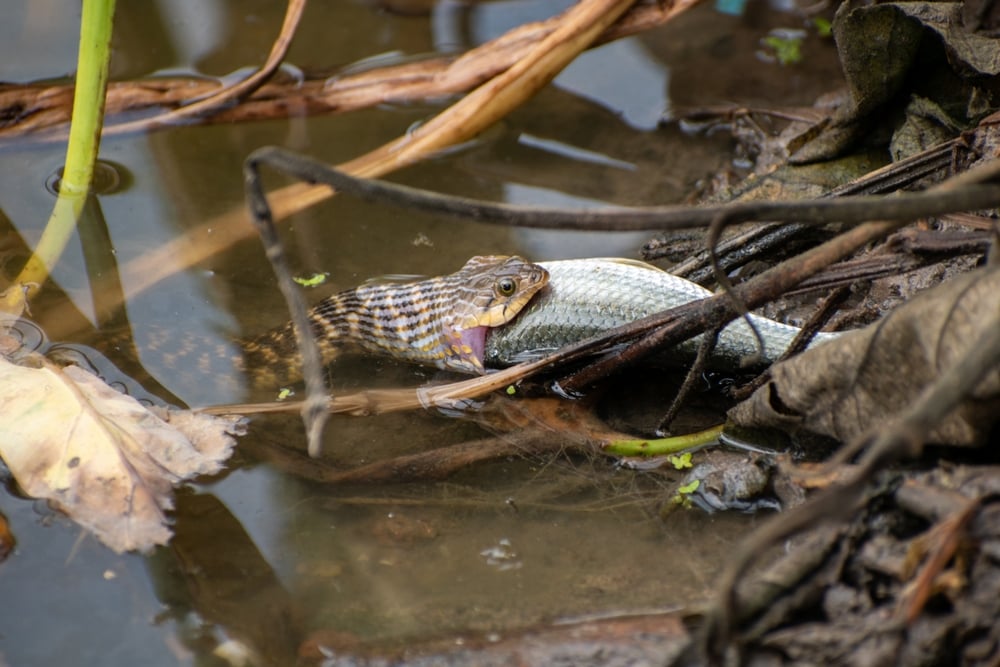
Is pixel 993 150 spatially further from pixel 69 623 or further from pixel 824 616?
pixel 69 623

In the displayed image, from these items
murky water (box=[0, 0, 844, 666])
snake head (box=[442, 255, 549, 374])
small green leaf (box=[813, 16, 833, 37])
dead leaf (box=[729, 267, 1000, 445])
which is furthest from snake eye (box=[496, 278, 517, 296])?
small green leaf (box=[813, 16, 833, 37])

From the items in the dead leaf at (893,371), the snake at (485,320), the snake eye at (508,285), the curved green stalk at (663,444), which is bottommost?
the curved green stalk at (663,444)

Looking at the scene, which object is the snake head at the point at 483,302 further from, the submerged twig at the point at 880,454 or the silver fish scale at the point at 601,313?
the submerged twig at the point at 880,454

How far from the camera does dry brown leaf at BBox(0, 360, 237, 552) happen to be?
3125 mm

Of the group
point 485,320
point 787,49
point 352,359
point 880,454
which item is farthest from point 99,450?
point 787,49

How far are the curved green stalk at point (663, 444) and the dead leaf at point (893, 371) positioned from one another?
0.30m

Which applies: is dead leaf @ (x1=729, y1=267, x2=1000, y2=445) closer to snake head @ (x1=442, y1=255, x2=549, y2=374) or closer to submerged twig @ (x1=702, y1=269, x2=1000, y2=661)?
submerged twig @ (x1=702, y1=269, x2=1000, y2=661)

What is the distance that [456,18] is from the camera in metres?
6.66

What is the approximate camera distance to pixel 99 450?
3227 millimetres

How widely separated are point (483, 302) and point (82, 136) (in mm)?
2174

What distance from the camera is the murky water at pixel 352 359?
2.90m

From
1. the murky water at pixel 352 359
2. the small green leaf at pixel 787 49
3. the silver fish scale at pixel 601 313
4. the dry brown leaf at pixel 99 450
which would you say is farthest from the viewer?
the small green leaf at pixel 787 49

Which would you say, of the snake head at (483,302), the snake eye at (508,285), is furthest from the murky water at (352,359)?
the snake eye at (508,285)

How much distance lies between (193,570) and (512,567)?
111 centimetres
